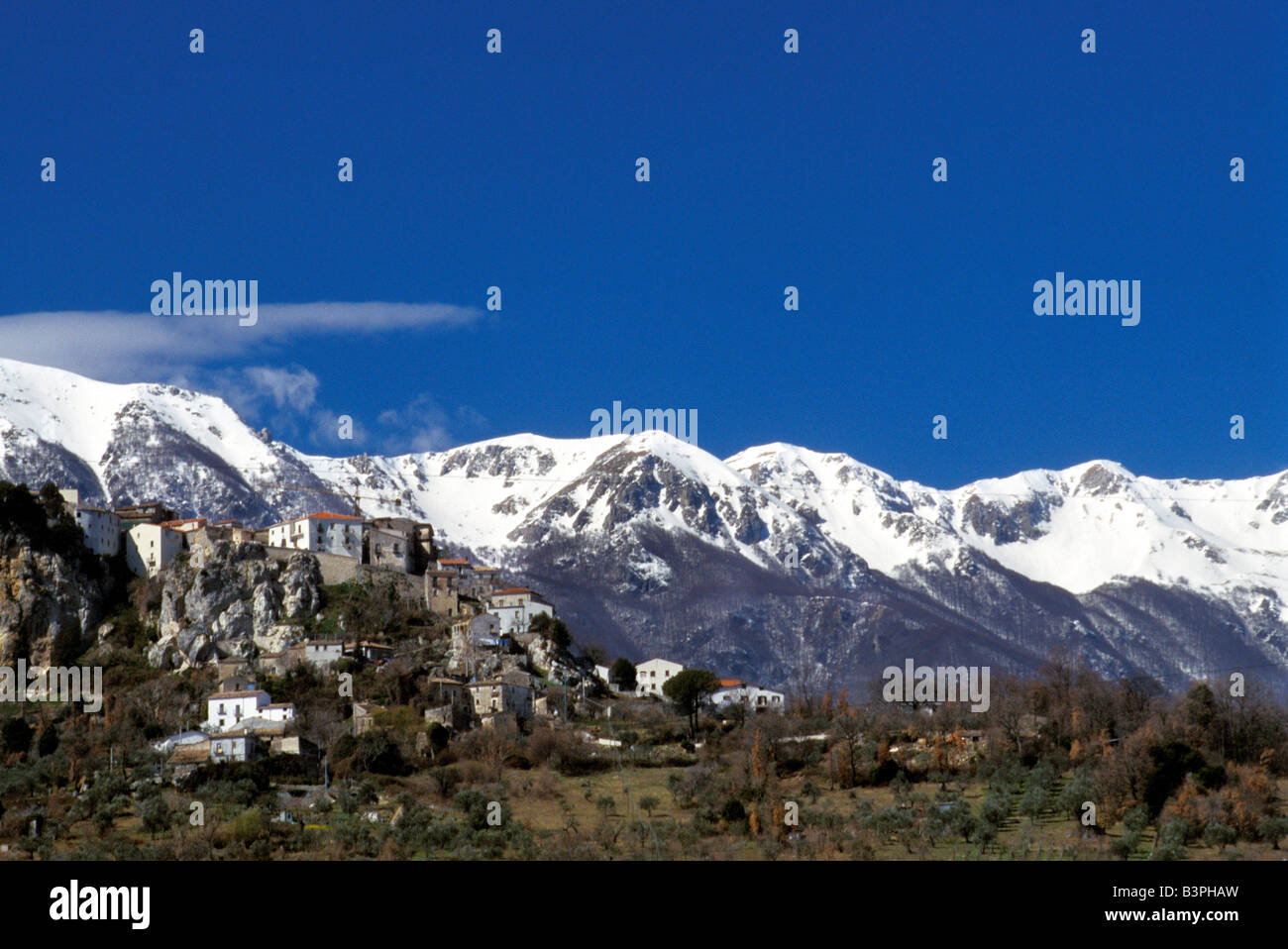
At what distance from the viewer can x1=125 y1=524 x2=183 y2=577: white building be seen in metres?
99.6

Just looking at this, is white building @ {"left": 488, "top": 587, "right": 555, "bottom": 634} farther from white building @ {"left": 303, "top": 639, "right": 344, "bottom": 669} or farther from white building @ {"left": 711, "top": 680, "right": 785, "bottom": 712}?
white building @ {"left": 711, "top": 680, "right": 785, "bottom": 712}

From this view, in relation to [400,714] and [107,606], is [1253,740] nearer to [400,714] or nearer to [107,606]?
[400,714]

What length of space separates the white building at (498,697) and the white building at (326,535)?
66.3ft

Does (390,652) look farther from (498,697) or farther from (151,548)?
(151,548)

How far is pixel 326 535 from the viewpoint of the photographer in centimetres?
10125

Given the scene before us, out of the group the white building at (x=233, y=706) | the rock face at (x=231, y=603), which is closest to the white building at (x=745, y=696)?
the rock face at (x=231, y=603)

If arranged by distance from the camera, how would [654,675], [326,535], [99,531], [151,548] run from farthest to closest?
[654,675]
[326,535]
[99,531]
[151,548]

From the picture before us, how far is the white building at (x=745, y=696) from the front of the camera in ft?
347

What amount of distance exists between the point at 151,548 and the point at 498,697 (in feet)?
102

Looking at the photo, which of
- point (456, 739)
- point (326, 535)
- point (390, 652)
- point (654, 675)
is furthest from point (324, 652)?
point (654, 675)

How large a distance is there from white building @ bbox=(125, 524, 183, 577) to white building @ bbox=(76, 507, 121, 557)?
93 cm

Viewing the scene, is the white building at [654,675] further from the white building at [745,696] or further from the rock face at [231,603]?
the rock face at [231,603]
